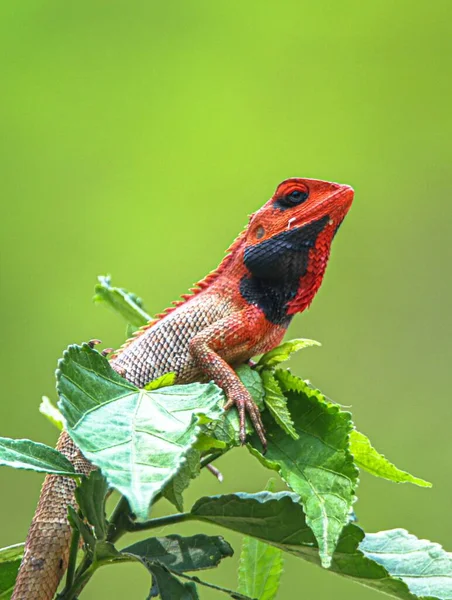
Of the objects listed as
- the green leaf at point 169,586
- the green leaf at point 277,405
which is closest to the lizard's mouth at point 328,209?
the green leaf at point 277,405

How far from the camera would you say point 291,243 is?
1.42 metres

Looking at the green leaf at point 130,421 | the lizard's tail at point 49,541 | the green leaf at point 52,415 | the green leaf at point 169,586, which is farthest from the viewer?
the green leaf at point 52,415

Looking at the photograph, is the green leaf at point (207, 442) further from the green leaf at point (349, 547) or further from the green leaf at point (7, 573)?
the green leaf at point (7, 573)

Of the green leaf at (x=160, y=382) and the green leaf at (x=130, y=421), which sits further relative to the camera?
the green leaf at (x=160, y=382)

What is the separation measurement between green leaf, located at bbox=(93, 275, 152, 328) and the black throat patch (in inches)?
7.4

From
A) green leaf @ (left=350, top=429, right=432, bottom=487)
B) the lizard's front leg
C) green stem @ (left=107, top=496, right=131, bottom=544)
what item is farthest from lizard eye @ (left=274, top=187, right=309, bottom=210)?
green stem @ (left=107, top=496, right=131, bottom=544)

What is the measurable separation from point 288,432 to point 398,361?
3.29 metres

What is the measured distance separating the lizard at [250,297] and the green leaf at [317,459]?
0.78 ft

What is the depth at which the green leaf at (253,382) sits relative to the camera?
1.08 meters

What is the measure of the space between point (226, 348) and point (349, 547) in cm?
48

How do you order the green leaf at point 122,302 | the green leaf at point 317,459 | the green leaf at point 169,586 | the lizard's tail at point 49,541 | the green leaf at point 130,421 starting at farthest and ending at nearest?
the green leaf at point 122,302 < the lizard's tail at point 49,541 < the green leaf at point 169,586 < the green leaf at point 317,459 < the green leaf at point 130,421

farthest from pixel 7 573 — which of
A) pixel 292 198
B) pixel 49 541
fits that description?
pixel 292 198

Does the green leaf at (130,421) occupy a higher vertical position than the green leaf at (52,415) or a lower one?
lower

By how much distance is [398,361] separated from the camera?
164 inches
